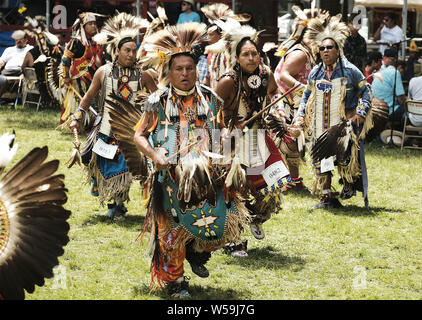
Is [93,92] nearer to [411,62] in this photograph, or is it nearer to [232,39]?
[232,39]

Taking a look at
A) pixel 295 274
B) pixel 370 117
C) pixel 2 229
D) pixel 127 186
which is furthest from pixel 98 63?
pixel 2 229

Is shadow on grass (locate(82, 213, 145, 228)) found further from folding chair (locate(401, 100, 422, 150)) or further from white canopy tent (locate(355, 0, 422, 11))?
white canopy tent (locate(355, 0, 422, 11))

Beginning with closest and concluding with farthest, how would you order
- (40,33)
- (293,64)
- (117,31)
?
1. (117,31)
2. (293,64)
3. (40,33)

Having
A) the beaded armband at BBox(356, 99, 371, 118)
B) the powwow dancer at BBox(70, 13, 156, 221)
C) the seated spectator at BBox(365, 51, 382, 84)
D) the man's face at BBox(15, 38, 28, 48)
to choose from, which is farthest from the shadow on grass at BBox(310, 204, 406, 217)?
the man's face at BBox(15, 38, 28, 48)

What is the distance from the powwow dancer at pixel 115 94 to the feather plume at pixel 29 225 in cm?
253

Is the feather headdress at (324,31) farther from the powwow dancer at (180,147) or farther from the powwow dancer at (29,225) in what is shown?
the powwow dancer at (29,225)

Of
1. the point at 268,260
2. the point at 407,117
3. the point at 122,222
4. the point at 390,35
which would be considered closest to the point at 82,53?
the point at 122,222

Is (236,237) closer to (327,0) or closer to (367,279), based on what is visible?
(367,279)

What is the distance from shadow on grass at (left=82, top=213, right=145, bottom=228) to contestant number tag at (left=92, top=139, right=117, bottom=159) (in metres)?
0.60

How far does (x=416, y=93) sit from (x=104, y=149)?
540 centimetres

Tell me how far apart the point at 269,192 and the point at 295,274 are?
0.62 meters

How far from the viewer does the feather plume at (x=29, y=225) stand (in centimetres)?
334

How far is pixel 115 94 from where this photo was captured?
19.7 ft

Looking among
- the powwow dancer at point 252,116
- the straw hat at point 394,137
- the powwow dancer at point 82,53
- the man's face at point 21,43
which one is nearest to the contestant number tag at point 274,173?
the powwow dancer at point 252,116
